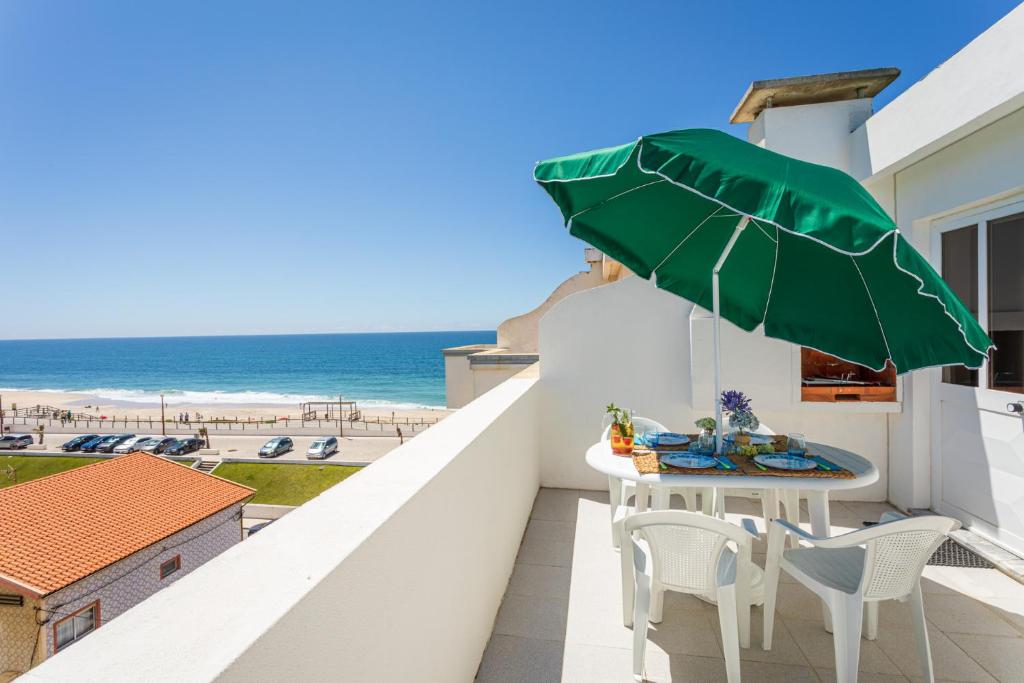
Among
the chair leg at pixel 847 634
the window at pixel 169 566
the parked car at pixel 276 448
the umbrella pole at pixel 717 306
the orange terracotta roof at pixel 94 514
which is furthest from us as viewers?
the parked car at pixel 276 448

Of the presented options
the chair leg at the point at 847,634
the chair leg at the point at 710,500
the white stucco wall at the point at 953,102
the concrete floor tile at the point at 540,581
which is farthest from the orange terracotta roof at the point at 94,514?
the white stucco wall at the point at 953,102

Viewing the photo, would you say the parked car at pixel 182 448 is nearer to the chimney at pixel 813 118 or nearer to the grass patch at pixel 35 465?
the grass patch at pixel 35 465

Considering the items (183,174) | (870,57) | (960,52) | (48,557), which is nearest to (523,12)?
(870,57)

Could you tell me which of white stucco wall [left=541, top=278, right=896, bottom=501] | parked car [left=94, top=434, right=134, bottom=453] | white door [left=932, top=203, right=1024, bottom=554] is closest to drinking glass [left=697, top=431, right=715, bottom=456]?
white stucco wall [left=541, top=278, right=896, bottom=501]

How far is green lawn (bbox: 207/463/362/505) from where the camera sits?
587 inches

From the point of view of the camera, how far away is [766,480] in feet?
8.24

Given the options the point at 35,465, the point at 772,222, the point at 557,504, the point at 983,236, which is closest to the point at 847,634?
the point at 772,222

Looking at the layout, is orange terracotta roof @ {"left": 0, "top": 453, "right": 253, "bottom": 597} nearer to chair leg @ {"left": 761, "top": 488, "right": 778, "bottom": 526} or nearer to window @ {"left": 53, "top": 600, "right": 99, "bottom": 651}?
window @ {"left": 53, "top": 600, "right": 99, "bottom": 651}

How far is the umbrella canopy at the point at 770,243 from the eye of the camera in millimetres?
1729

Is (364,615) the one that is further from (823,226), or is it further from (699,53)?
(699,53)

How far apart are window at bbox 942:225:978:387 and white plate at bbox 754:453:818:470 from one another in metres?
2.12

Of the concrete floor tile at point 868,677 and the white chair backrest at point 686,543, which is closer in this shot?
the white chair backrest at point 686,543

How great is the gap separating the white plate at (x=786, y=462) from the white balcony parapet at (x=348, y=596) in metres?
1.59

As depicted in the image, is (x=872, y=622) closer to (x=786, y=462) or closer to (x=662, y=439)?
(x=786, y=462)
